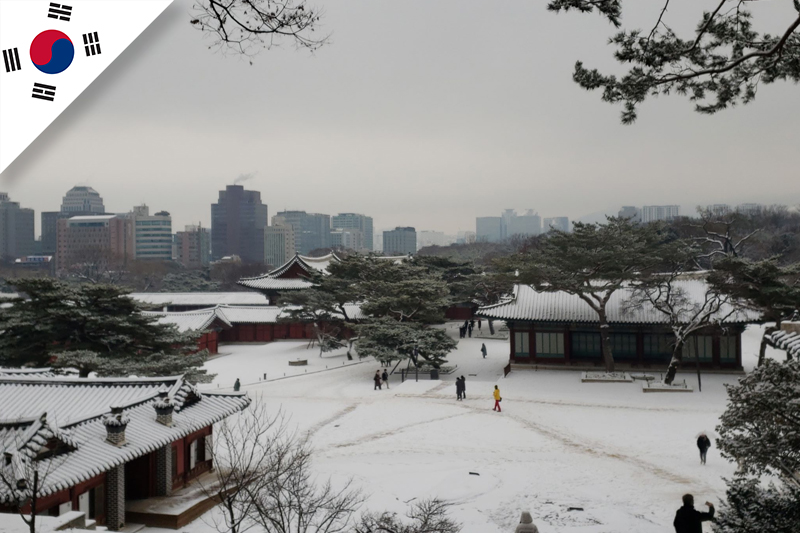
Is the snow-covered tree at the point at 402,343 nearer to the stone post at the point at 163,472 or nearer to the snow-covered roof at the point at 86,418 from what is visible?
the snow-covered roof at the point at 86,418

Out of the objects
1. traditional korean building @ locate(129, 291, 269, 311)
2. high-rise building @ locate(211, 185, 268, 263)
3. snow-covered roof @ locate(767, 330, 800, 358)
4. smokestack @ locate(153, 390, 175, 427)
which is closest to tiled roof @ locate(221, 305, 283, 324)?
traditional korean building @ locate(129, 291, 269, 311)

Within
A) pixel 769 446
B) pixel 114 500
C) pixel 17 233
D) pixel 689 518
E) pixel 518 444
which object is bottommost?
pixel 518 444

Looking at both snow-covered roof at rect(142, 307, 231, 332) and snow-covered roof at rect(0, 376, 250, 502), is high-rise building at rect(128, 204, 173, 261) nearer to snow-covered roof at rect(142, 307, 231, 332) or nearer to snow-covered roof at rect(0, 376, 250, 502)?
snow-covered roof at rect(142, 307, 231, 332)

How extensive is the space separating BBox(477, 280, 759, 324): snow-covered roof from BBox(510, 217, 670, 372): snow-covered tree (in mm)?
1126

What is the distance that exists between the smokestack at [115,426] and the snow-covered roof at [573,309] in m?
21.6

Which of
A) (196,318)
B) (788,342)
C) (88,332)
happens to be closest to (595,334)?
(788,342)

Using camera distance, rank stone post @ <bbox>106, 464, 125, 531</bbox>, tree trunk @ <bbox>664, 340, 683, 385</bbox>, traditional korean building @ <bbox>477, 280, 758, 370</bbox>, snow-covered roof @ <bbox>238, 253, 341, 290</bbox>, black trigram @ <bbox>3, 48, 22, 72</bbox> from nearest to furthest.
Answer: black trigram @ <bbox>3, 48, 22, 72</bbox>
stone post @ <bbox>106, 464, 125, 531</bbox>
tree trunk @ <bbox>664, 340, 683, 385</bbox>
traditional korean building @ <bbox>477, 280, 758, 370</bbox>
snow-covered roof @ <bbox>238, 253, 341, 290</bbox>

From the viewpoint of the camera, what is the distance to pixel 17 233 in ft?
335

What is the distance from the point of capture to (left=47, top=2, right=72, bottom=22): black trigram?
19.0ft

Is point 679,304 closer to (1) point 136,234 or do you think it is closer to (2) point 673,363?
(2) point 673,363

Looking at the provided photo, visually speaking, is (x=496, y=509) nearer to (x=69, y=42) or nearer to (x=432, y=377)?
(x=69, y=42)

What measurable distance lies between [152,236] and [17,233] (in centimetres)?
2351

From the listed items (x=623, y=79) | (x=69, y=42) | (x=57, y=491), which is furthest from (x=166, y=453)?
(x=623, y=79)

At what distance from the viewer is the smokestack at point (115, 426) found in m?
12.8
